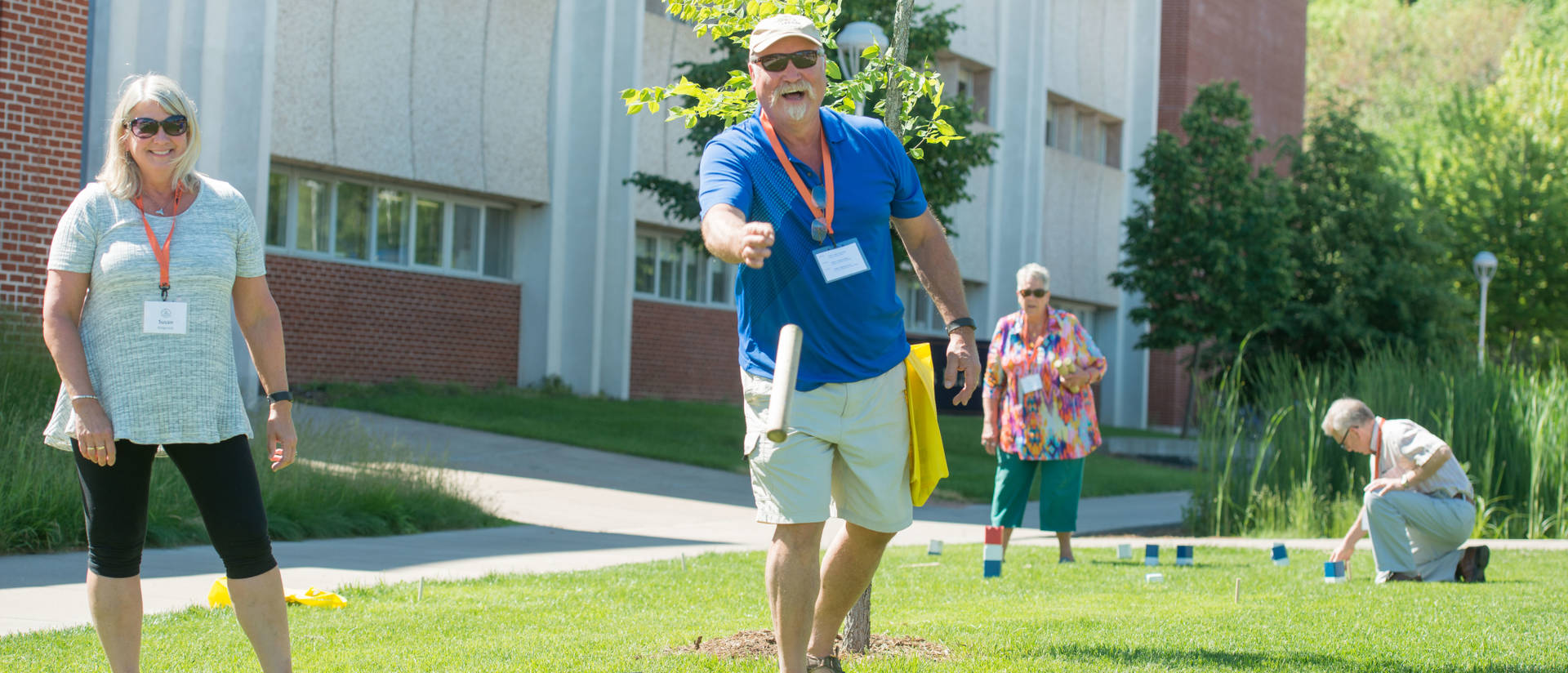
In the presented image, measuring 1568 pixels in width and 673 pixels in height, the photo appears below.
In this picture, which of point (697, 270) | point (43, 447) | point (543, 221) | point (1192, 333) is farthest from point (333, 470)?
point (1192, 333)

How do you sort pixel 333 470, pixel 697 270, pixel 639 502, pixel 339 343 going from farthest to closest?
pixel 697 270, pixel 339 343, pixel 639 502, pixel 333 470

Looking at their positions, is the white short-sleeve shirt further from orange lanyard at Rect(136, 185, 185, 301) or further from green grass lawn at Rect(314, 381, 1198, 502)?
green grass lawn at Rect(314, 381, 1198, 502)

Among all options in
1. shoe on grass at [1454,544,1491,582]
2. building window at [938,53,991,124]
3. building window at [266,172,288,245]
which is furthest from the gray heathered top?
building window at [938,53,991,124]

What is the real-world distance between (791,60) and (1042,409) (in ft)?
17.1

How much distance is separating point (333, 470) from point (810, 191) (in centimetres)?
698

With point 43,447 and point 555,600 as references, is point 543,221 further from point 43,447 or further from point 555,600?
point 555,600

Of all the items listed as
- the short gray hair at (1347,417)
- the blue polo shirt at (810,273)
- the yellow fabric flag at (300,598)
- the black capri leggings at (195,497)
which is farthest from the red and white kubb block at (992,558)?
the black capri leggings at (195,497)

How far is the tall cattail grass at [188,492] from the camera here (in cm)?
803

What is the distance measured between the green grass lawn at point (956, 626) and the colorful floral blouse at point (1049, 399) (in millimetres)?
860

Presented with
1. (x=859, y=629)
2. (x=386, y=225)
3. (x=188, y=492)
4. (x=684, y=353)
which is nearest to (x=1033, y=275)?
(x=859, y=629)

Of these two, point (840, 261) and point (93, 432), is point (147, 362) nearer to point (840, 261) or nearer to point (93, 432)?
point (93, 432)

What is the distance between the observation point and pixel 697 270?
2591cm

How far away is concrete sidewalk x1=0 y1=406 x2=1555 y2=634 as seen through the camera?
7.03 m

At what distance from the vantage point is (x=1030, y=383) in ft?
29.6
